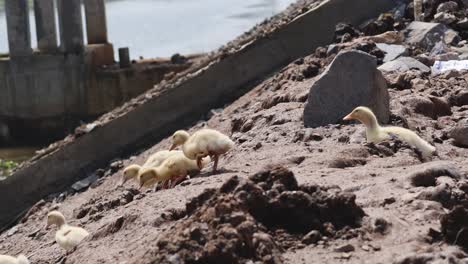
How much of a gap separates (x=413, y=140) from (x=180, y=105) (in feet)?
24.9

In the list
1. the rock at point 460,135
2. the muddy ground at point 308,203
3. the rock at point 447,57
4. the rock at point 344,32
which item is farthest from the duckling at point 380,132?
the rock at point 344,32

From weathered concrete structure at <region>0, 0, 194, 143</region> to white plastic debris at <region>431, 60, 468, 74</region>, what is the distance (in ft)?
65.5

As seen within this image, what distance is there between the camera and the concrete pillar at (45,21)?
105 ft

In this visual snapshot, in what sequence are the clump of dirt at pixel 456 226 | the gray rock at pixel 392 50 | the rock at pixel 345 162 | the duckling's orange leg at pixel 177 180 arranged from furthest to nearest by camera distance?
the gray rock at pixel 392 50, the duckling's orange leg at pixel 177 180, the rock at pixel 345 162, the clump of dirt at pixel 456 226

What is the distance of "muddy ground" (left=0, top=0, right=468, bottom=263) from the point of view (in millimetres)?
5738

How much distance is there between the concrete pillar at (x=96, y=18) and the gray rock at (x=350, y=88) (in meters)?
22.9

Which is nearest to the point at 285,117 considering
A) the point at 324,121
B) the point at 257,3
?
the point at 324,121

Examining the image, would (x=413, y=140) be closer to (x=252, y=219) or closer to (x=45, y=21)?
(x=252, y=219)

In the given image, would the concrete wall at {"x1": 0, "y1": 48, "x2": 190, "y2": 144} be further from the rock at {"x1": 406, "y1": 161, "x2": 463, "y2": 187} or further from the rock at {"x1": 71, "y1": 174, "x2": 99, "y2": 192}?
the rock at {"x1": 406, "y1": 161, "x2": 463, "y2": 187}

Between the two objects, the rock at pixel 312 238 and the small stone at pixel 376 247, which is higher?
the rock at pixel 312 238

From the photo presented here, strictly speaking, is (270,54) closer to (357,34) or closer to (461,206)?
(357,34)

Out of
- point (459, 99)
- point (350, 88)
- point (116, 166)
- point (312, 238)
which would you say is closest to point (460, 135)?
point (350, 88)

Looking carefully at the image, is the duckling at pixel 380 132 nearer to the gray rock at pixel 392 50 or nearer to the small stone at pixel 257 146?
the small stone at pixel 257 146

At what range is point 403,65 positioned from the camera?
40.7 ft
